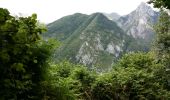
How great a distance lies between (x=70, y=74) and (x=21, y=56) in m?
32.9

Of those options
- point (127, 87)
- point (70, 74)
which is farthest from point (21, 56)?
point (70, 74)

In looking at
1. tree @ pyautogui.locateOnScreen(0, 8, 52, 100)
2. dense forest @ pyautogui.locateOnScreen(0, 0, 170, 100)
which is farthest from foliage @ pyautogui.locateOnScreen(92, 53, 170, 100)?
tree @ pyautogui.locateOnScreen(0, 8, 52, 100)

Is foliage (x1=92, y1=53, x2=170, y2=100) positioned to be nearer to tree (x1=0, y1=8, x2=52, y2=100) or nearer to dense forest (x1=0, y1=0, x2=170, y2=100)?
dense forest (x1=0, y1=0, x2=170, y2=100)

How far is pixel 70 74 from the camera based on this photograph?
1671 inches

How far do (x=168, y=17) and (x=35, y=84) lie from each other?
117ft

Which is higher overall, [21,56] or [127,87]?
[21,56]

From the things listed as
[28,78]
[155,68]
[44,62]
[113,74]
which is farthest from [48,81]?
[155,68]

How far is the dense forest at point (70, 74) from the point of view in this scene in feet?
30.4

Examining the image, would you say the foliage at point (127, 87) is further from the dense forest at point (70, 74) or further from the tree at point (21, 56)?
the tree at point (21, 56)

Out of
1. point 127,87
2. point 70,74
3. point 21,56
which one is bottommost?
point 127,87

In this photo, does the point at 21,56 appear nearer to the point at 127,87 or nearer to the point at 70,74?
the point at 127,87

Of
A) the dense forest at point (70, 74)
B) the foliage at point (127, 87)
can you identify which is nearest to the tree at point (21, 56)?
the dense forest at point (70, 74)

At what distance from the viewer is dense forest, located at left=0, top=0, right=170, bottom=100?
927 centimetres

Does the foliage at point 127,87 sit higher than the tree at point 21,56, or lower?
lower
